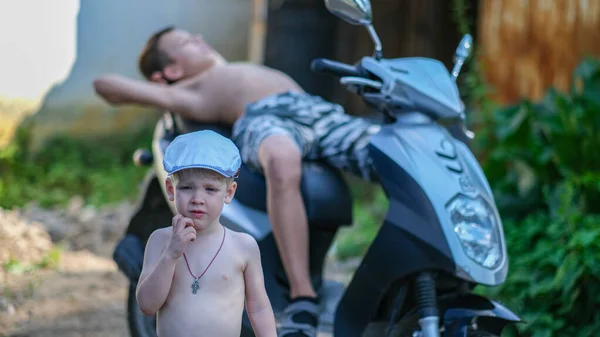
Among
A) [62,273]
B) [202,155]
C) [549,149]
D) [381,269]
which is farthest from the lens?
[62,273]

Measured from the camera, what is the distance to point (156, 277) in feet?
6.72

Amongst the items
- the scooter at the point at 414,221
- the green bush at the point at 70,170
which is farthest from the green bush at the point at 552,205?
the green bush at the point at 70,170

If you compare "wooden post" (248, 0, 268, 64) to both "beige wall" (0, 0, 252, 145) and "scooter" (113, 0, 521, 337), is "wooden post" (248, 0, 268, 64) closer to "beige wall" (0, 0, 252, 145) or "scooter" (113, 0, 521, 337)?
"beige wall" (0, 0, 252, 145)

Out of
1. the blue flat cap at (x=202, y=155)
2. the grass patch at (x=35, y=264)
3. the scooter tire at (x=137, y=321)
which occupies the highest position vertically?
the blue flat cap at (x=202, y=155)

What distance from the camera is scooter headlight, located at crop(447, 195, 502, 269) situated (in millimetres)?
2590

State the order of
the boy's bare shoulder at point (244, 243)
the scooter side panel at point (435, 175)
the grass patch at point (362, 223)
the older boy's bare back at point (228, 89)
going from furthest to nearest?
the grass patch at point (362, 223), the older boy's bare back at point (228, 89), the scooter side panel at point (435, 175), the boy's bare shoulder at point (244, 243)

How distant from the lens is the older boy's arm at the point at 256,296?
216cm

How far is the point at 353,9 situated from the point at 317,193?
26.4 inches

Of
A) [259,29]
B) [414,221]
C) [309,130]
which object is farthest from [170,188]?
[259,29]

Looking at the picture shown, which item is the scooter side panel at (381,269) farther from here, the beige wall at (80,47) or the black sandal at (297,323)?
the beige wall at (80,47)

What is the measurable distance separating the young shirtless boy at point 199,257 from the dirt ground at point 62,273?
7.36ft

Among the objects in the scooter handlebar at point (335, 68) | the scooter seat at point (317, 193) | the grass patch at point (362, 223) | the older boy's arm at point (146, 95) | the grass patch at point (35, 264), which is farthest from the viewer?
the grass patch at point (362, 223)

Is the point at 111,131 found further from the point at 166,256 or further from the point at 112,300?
the point at 166,256

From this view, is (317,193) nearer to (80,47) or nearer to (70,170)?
(70,170)
